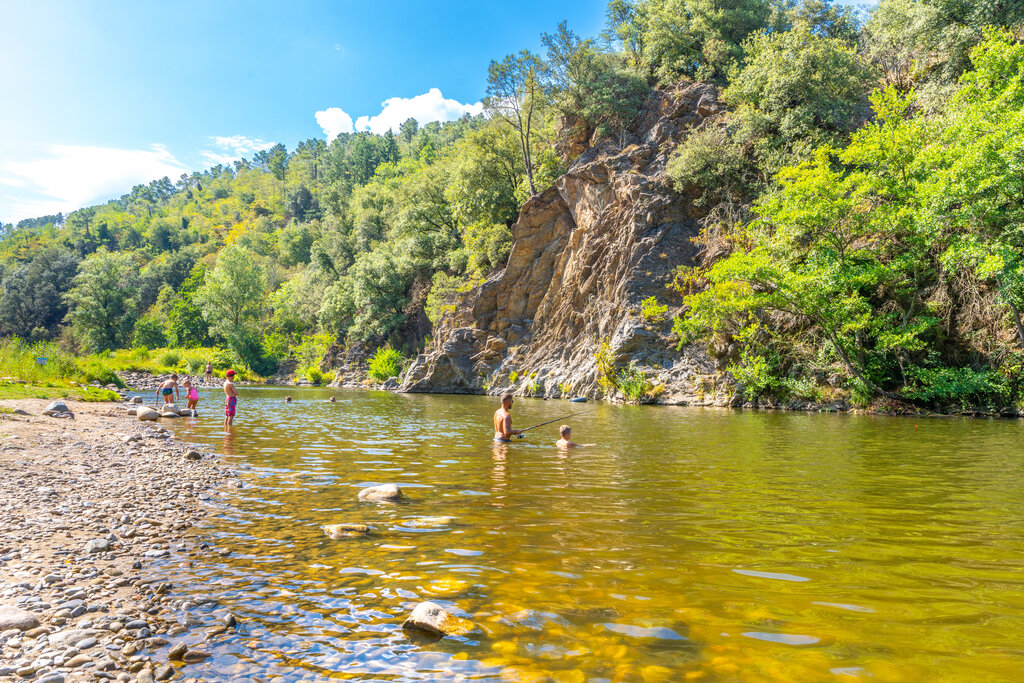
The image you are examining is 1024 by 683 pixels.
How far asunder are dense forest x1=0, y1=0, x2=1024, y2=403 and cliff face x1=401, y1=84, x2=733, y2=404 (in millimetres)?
1990

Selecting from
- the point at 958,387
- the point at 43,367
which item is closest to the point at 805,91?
the point at 958,387

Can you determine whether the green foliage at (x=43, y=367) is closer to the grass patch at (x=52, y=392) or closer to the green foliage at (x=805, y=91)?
the grass patch at (x=52, y=392)

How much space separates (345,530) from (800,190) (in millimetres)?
25061

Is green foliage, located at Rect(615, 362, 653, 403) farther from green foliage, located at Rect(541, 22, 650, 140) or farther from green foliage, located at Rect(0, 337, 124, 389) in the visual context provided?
green foliage, located at Rect(0, 337, 124, 389)

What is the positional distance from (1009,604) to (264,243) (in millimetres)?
139371

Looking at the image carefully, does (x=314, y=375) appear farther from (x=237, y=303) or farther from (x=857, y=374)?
(x=857, y=374)

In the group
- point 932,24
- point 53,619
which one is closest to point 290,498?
point 53,619

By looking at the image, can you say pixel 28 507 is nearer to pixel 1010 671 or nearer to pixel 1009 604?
pixel 1010 671

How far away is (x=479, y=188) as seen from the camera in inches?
2195

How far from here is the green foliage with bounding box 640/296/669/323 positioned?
1373 inches

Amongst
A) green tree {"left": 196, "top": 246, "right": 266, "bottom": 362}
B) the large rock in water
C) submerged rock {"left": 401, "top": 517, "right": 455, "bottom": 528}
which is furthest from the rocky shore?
green tree {"left": 196, "top": 246, "right": 266, "bottom": 362}

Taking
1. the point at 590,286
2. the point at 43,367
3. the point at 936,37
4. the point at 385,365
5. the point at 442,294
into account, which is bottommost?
the point at 43,367

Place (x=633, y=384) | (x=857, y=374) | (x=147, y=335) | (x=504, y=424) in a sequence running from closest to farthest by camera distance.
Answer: (x=504, y=424), (x=857, y=374), (x=633, y=384), (x=147, y=335)

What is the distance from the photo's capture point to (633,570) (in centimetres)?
575
